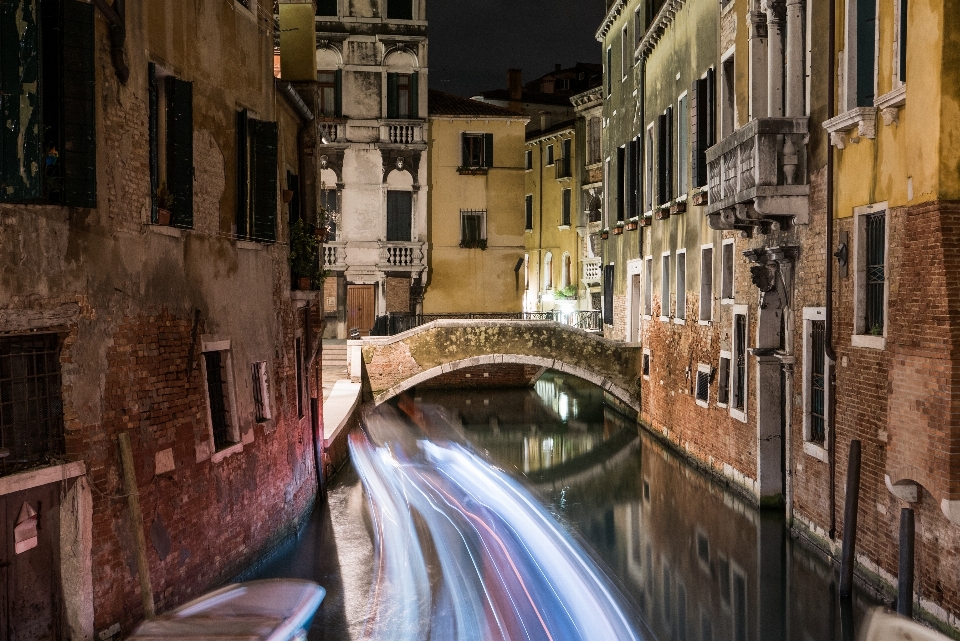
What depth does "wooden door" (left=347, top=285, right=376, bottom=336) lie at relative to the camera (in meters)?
27.0

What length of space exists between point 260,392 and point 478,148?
20168 millimetres

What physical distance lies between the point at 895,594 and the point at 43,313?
7.50 metres

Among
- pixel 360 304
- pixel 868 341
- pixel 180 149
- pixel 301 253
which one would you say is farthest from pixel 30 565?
pixel 360 304

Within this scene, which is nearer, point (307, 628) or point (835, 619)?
point (307, 628)

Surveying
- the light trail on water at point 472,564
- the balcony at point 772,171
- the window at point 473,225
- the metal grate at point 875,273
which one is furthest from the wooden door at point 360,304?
the metal grate at point 875,273

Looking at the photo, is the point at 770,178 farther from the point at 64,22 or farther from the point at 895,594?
the point at 64,22

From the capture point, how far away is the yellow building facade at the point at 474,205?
2934 centimetres

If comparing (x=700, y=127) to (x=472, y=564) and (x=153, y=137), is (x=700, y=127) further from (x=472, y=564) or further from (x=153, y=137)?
(x=153, y=137)

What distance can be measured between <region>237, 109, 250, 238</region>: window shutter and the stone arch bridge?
439 inches

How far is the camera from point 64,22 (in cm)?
632

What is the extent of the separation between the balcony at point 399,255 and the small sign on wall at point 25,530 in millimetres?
20839

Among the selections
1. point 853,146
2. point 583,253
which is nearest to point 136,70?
point 853,146

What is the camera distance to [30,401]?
6.35 meters

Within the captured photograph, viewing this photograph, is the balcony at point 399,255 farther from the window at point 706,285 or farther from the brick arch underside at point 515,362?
the window at point 706,285
